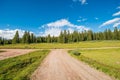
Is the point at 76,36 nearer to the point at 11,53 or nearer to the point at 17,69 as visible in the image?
the point at 11,53

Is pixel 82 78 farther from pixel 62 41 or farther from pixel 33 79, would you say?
pixel 62 41

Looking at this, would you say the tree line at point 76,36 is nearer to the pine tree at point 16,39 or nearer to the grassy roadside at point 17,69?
the pine tree at point 16,39

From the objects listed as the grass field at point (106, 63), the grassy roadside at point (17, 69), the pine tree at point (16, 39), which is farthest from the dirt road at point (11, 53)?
the pine tree at point (16, 39)

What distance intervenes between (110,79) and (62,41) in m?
136

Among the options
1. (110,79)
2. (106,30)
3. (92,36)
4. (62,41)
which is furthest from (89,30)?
(110,79)

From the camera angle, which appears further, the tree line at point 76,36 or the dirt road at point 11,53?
the tree line at point 76,36

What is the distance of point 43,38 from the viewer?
186 m

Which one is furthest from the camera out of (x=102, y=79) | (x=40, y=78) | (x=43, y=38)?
(x=43, y=38)

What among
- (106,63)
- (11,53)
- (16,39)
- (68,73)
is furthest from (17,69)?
(16,39)

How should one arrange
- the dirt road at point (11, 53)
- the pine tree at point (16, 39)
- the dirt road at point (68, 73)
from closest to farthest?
the dirt road at point (68, 73)
the dirt road at point (11, 53)
the pine tree at point (16, 39)

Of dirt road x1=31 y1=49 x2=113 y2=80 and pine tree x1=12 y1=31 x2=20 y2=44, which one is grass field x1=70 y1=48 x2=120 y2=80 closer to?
dirt road x1=31 y1=49 x2=113 y2=80

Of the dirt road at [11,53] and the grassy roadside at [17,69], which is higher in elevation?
the grassy roadside at [17,69]

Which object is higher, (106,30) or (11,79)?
(106,30)

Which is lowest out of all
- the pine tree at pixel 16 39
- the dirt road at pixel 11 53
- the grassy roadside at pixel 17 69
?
the dirt road at pixel 11 53
